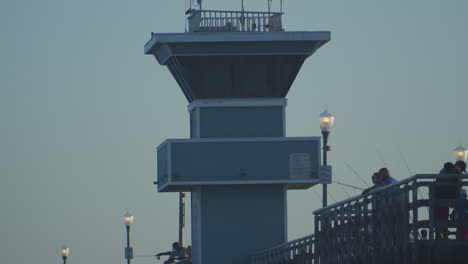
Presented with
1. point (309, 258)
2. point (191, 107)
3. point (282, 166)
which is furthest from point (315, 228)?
point (191, 107)

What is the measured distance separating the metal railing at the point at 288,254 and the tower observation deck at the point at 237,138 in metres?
1.48

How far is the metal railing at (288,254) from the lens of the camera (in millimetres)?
31422

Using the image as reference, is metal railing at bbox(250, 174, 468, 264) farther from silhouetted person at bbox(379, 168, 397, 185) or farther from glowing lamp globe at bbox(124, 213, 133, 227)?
glowing lamp globe at bbox(124, 213, 133, 227)

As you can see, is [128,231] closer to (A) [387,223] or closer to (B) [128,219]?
(B) [128,219]

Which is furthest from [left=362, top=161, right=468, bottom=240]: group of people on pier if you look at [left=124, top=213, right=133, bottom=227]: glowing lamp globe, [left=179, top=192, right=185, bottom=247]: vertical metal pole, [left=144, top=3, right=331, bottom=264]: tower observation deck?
[left=124, top=213, right=133, bottom=227]: glowing lamp globe

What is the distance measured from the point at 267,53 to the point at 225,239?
622 cm

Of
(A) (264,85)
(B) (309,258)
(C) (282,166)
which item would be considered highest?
(A) (264,85)

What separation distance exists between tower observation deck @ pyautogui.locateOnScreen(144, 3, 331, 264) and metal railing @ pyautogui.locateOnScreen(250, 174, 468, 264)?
11224 mm

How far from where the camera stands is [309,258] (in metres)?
31.3

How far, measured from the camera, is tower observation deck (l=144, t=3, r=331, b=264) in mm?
40125

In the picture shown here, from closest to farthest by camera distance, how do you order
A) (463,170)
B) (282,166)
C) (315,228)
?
(463,170)
(315,228)
(282,166)

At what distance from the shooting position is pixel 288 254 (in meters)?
34.5

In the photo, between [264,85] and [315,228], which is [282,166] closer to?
[264,85]

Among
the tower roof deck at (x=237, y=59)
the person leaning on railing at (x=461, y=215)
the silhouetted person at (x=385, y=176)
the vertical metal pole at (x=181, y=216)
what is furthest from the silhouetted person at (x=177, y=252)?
the person leaning on railing at (x=461, y=215)
